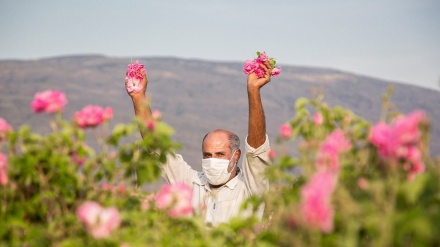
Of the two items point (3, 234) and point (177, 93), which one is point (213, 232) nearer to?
point (3, 234)

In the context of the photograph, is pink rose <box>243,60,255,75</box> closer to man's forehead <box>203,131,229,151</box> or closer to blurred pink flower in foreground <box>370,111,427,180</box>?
man's forehead <box>203,131,229,151</box>

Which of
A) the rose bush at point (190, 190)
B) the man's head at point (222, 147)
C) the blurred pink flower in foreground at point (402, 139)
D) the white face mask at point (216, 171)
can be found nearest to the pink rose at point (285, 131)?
the rose bush at point (190, 190)

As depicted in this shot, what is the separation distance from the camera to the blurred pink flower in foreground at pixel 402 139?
232 cm

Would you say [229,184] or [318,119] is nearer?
[318,119]

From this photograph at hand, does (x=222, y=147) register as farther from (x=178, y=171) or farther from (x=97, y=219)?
(x=97, y=219)

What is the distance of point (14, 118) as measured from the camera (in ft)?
424

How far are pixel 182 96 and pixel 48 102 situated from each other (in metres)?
175

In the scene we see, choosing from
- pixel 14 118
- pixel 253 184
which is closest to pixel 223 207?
pixel 253 184

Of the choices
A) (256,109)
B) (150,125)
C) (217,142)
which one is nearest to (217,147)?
(217,142)

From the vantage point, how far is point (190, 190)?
A: 2.91m

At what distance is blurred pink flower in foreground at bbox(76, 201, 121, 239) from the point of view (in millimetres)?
2463

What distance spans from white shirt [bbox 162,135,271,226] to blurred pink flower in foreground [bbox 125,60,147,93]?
737mm

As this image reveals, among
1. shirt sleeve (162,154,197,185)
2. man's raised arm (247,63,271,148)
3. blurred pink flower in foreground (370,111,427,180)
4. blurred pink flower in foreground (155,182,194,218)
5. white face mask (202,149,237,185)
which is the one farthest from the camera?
shirt sleeve (162,154,197,185)

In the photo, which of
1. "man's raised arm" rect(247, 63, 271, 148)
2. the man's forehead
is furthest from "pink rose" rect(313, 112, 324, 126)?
the man's forehead
